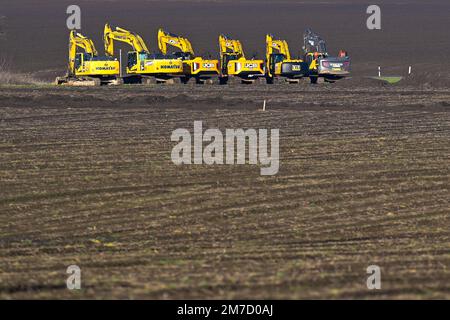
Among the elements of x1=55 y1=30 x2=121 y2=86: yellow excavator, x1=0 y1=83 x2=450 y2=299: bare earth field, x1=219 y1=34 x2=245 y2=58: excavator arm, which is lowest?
x1=0 y1=83 x2=450 y2=299: bare earth field

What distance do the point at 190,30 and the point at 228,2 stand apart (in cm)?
2721

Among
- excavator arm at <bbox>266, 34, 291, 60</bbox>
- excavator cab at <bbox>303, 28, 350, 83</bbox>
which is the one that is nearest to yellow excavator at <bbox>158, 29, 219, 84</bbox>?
excavator arm at <bbox>266, 34, 291, 60</bbox>

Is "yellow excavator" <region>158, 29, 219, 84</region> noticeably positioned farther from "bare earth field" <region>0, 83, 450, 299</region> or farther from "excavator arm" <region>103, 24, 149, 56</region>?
"bare earth field" <region>0, 83, 450, 299</region>

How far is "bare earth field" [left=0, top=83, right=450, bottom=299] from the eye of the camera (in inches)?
468

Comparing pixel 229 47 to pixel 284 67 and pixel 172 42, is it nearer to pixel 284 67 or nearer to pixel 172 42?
pixel 172 42

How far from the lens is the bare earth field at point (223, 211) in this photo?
1189cm

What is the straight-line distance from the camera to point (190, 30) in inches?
3460

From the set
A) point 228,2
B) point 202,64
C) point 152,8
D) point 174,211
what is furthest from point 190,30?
point 174,211

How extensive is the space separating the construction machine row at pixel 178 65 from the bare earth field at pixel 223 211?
66.0 ft

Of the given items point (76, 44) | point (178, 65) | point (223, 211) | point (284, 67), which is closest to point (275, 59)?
point (284, 67)

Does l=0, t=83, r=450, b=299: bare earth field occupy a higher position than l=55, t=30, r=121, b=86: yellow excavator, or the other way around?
l=55, t=30, r=121, b=86: yellow excavator

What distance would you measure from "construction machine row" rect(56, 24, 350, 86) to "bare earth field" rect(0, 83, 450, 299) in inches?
791

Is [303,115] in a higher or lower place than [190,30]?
Result: lower
